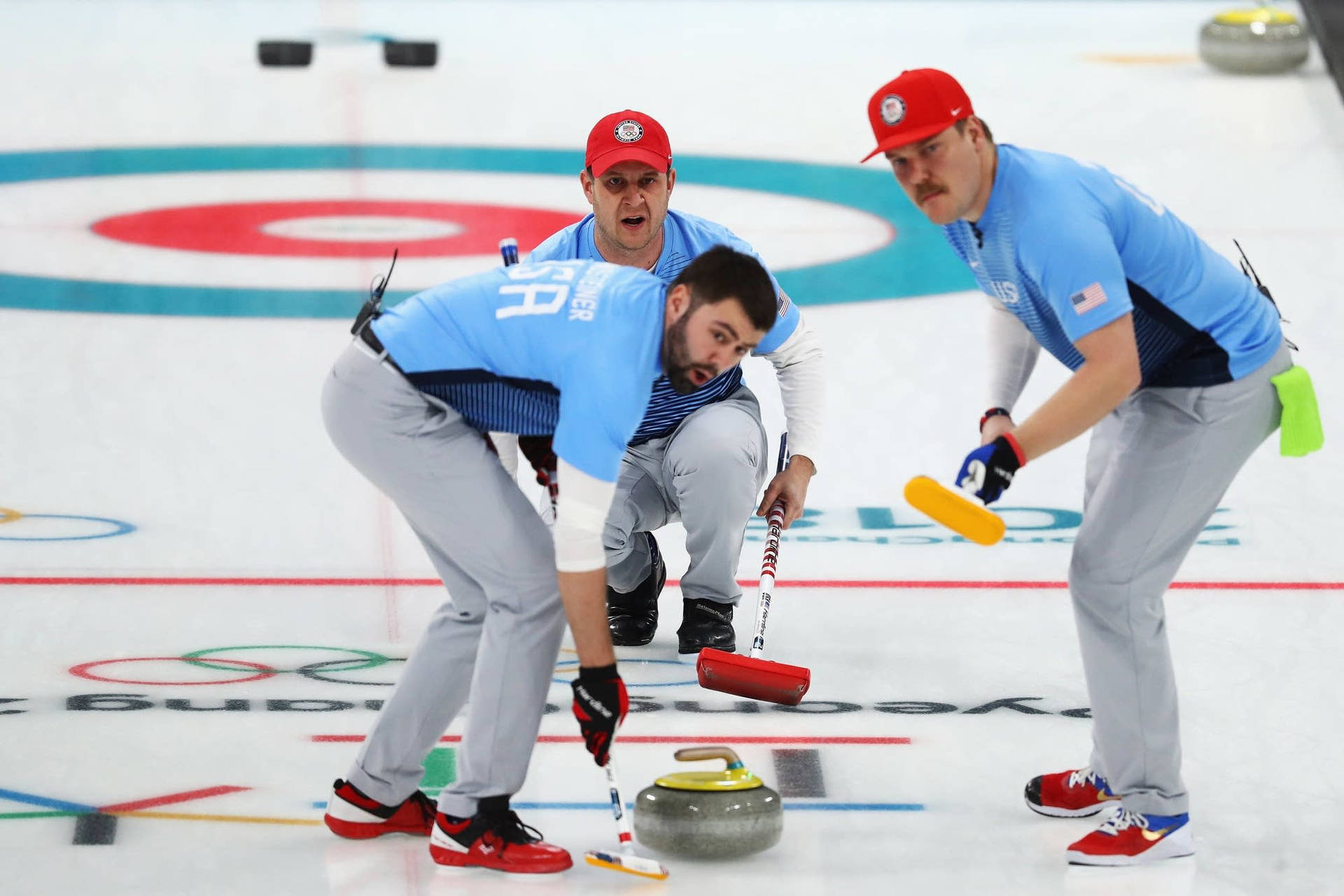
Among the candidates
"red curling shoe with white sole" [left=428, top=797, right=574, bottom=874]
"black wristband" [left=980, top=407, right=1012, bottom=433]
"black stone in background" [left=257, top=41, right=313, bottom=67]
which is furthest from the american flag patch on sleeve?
"black stone in background" [left=257, top=41, right=313, bottom=67]

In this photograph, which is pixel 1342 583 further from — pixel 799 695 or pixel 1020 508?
pixel 799 695

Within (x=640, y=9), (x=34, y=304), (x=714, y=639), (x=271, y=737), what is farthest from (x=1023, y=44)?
(x=271, y=737)

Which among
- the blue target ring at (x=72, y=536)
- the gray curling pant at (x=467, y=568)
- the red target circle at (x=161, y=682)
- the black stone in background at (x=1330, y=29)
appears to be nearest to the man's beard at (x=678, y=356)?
the gray curling pant at (x=467, y=568)

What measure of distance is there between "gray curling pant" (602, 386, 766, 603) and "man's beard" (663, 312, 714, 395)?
1.13m

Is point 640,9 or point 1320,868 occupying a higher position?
point 640,9

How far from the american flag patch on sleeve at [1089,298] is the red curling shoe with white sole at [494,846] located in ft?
4.47

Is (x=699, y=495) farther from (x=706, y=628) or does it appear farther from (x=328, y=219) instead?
(x=328, y=219)

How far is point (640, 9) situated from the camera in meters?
14.1

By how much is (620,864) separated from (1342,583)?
262 cm

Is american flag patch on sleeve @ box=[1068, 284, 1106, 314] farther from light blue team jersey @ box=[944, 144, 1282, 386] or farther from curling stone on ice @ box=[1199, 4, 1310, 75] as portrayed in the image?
curling stone on ice @ box=[1199, 4, 1310, 75]

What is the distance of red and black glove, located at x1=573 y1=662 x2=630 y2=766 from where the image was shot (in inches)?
125

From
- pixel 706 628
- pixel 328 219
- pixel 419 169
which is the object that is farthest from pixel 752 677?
pixel 419 169

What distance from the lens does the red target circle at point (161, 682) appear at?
4242 mm

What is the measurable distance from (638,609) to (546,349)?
1.53 m
